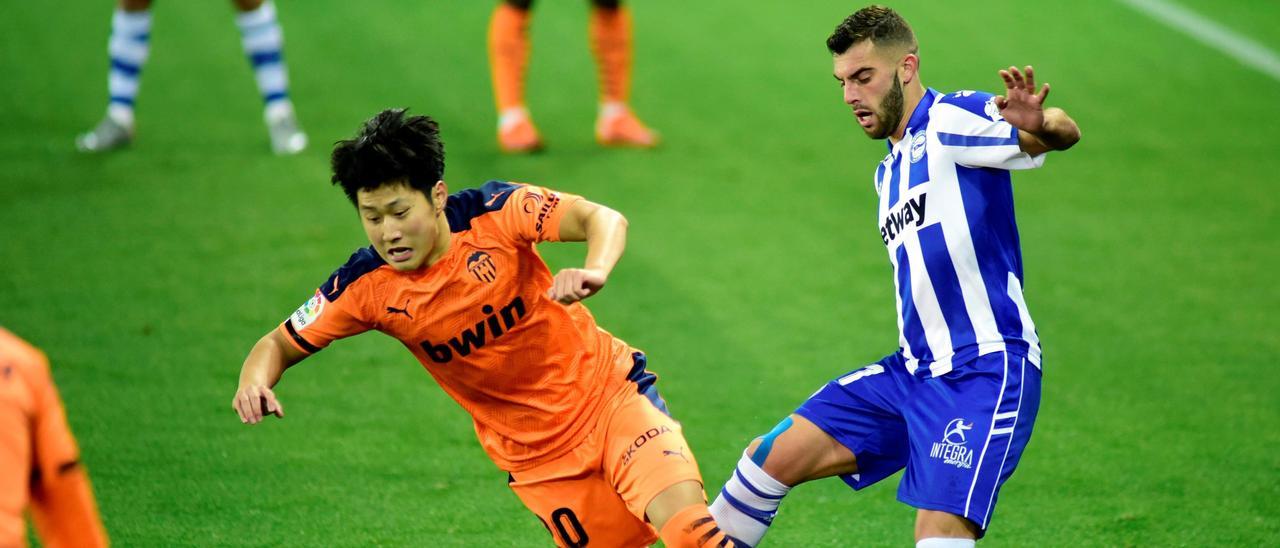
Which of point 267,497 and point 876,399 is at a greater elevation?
point 876,399

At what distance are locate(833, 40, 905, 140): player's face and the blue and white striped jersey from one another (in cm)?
8

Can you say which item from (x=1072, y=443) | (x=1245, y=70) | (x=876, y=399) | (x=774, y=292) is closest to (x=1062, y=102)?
(x=1245, y=70)

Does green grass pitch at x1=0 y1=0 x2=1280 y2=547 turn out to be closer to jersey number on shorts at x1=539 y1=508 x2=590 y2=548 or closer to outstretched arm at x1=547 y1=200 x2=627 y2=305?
jersey number on shorts at x1=539 y1=508 x2=590 y2=548

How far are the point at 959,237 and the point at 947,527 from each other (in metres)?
0.74

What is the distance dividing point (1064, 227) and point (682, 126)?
270 centimetres

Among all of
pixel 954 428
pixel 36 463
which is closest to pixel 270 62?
pixel 954 428

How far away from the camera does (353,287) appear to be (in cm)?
369

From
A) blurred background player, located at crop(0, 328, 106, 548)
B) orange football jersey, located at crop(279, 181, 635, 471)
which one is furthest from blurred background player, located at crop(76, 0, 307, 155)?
blurred background player, located at crop(0, 328, 106, 548)

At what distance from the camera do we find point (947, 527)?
351 centimetres

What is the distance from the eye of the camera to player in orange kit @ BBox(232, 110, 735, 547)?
3.55 meters

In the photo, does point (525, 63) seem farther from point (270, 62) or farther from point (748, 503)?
point (748, 503)

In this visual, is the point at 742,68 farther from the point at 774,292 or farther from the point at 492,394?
the point at 492,394

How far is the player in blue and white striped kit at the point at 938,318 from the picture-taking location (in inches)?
139

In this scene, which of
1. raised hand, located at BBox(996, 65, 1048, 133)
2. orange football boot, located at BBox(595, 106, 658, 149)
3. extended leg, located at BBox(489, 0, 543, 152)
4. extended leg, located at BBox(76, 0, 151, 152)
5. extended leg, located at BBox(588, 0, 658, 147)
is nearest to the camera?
raised hand, located at BBox(996, 65, 1048, 133)
